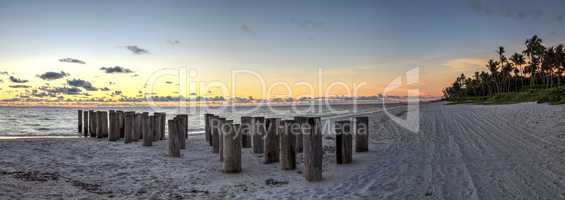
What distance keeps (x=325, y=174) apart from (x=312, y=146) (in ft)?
3.73

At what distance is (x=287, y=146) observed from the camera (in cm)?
769

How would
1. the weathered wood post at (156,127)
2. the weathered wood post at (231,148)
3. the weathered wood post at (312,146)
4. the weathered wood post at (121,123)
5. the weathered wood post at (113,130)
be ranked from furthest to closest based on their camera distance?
the weathered wood post at (121,123) → the weathered wood post at (113,130) → the weathered wood post at (156,127) → the weathered wood post at (231,148) → the weathered wood post at (312,146)

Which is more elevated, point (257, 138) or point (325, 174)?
point (257, 138)

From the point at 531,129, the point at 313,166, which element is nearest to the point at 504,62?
the point at 531,129

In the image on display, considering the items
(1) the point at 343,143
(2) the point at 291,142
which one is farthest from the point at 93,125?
(1) the point at 343,143

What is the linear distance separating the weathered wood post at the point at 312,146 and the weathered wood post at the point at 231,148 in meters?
1.78

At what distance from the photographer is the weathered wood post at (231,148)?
765cm

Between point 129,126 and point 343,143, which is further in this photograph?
point 129,126

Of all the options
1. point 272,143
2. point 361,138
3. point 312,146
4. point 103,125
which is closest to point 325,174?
point 312,146

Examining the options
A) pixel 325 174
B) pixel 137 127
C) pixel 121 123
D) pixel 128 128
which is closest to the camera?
pixel 325 174

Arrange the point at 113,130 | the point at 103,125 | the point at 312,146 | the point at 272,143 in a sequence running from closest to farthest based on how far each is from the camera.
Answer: the point at 312,146
the point at 272,143
the point at 113,130
the point at 103,125

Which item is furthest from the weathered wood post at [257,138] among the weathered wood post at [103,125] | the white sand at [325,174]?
the weathered wood post at [103,125]

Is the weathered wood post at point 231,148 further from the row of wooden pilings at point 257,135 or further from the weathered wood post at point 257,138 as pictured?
the weathered wood post at point 257,138

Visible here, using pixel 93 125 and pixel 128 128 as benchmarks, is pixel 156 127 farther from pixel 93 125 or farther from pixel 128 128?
pixel 93 125
